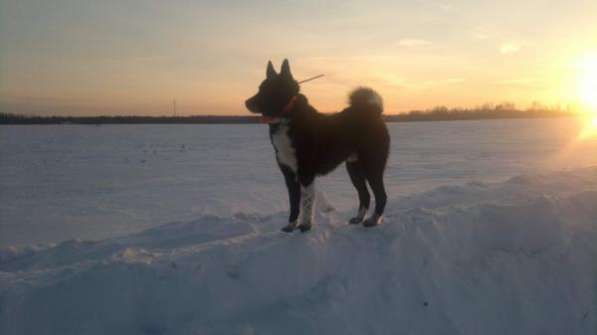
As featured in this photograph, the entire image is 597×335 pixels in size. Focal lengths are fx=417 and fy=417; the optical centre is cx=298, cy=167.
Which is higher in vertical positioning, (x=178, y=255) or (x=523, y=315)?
(x=178, y=255)

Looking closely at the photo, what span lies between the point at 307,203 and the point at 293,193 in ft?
0.81

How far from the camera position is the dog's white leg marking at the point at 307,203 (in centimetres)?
521

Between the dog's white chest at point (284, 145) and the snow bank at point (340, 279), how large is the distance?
0.91 meters

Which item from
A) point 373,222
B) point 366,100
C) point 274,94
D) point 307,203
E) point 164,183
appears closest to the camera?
point 274,94

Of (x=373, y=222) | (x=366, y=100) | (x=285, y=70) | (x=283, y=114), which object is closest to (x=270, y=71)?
(x=285, y=70)

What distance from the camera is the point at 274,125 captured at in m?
5.09

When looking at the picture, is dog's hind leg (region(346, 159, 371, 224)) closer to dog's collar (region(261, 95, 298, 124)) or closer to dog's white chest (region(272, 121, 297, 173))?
dog's white chest (region(272, 121, 297, 173))

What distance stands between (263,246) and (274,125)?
4.87 ft

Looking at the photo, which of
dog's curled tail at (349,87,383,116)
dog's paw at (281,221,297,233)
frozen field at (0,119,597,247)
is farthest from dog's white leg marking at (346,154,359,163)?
frozen field at (0,119,597,247)

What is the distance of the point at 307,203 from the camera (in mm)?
5273

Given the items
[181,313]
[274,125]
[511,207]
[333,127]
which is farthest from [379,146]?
[181,313]

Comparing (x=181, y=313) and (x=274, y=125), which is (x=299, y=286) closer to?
(x=181, y=313)

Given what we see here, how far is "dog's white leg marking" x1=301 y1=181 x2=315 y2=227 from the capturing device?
521 centimetres

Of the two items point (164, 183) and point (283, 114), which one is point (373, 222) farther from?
point (164, 183)
